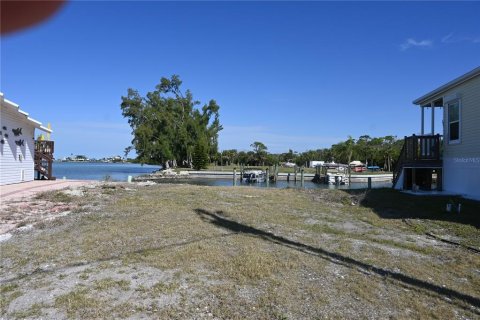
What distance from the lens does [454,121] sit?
14.0m

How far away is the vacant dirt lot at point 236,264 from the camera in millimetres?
4125

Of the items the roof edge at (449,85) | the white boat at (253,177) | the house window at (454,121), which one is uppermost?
the roof edge at (449,85)

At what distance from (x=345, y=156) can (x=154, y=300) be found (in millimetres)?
82608

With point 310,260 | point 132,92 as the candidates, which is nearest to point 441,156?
point 310,260

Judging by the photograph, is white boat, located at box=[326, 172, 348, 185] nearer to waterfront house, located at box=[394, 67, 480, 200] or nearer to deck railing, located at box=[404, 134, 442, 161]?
waterfront house, located at box=[394, 67, 480, 200]

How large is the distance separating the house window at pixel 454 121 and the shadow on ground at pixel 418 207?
246cm

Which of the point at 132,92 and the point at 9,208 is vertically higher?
the point at 132,92

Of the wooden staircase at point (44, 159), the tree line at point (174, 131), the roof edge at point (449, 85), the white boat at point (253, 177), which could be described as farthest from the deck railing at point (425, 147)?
the tree line at point (174, 131)

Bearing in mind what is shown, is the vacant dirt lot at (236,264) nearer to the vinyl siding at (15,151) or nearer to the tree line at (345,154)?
the vinyl siding at (15,151)

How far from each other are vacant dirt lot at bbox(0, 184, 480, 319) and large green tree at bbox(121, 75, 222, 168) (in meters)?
51.5

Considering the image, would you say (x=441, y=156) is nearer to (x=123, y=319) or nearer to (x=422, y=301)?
(x=422, y=301)

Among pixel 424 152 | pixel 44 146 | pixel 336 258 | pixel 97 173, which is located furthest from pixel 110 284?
pixel 97 173

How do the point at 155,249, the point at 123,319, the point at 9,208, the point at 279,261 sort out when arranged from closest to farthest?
1. the point at 123,319
2. the point at 279,261
3. the point at 155,249
4. the point at 9,208

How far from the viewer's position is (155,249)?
6359 millimetres
